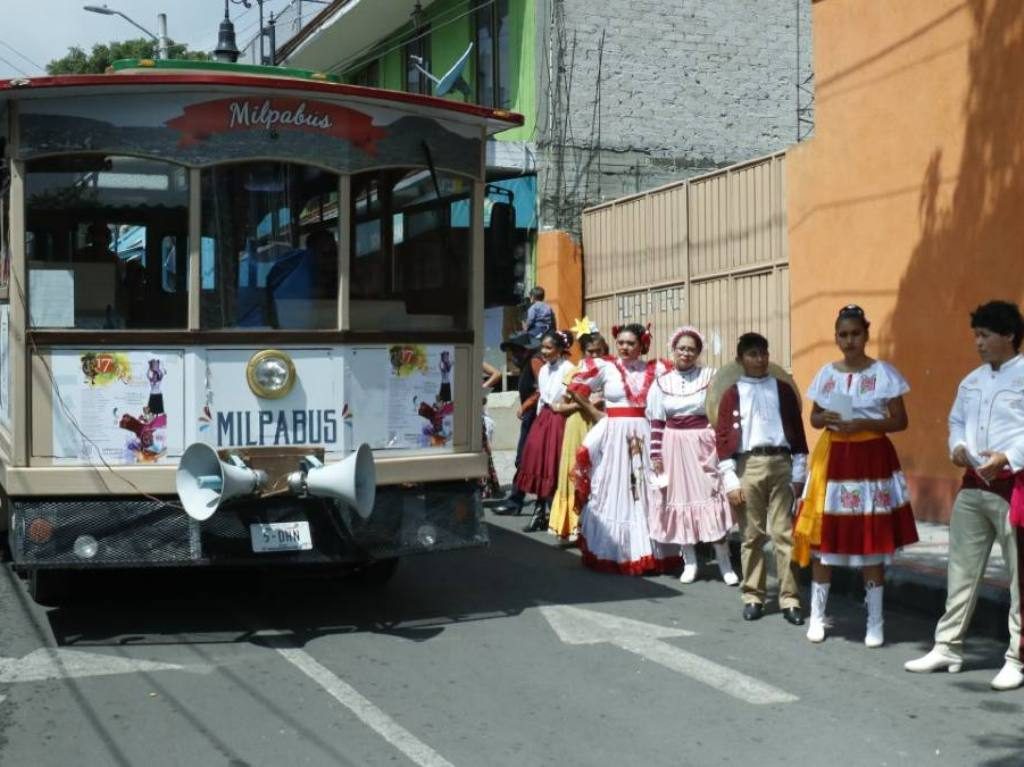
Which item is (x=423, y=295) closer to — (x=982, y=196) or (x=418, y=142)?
(x=418, y=142)

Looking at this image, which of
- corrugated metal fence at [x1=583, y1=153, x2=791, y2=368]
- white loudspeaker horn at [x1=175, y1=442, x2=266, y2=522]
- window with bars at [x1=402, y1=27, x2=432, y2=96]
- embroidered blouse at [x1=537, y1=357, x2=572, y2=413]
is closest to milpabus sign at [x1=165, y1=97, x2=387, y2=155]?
white loudspeaker horn at [x1=175, y1=442, x2=266, y2=522]

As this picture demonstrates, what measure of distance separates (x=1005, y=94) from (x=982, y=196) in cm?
80

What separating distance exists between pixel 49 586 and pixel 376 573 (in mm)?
2114

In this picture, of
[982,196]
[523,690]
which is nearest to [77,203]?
[523,690]

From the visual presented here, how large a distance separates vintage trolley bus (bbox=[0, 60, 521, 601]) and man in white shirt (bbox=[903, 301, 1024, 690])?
282cm

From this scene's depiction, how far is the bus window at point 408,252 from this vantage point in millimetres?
7863

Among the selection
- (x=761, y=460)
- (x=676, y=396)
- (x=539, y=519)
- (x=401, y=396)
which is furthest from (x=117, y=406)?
(x=539, y=519)

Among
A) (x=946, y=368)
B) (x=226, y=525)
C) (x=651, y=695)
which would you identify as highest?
(x=946, y=368)

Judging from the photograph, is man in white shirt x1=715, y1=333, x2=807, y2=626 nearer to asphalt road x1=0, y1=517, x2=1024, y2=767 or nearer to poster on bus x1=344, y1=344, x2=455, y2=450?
asphalt road x1=0, y1=517, x2=1024, y2=767

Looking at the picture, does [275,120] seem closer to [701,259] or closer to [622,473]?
[622,473]

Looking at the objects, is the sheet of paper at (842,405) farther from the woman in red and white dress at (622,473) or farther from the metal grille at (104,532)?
the metal grille at (104,532)

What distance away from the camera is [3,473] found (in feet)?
25.3

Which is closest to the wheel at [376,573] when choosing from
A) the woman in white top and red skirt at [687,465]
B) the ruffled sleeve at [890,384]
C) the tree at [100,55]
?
the woman in white top and red skirt at [687,465]

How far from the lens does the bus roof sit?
7145 millimetres
